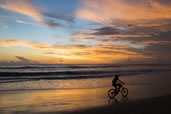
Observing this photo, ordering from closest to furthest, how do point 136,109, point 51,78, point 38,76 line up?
point 136,109 → point 51,78 → point 38,76

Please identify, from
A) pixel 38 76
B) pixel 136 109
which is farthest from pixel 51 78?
pixel 136 109

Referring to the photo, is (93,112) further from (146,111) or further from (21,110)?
(21,110)

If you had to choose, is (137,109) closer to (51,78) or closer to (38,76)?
(51,78)

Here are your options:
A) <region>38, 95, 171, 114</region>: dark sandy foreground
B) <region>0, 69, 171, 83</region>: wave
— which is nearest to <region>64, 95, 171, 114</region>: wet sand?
<region>38, 95, 171, 114</region>: dark sandy foreground

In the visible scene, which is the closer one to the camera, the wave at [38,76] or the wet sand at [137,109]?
the wet sand at [137,109]

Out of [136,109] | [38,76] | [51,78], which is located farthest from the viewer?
[38,76]

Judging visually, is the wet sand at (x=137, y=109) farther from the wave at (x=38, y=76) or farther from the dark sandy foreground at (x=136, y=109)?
the wave at (x=38, y=76)

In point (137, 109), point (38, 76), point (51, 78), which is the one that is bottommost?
point (137, 109)

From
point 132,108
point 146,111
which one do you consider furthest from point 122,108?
point 146,111

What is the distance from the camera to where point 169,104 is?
11844mm

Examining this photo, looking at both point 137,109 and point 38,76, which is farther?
point 38,76

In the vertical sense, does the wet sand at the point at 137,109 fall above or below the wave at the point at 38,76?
below

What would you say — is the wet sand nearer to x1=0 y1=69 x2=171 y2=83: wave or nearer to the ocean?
the ocean

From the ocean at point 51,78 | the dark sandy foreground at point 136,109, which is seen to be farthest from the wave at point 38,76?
the dark sandy foreground at point 136,109
